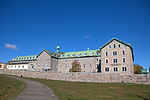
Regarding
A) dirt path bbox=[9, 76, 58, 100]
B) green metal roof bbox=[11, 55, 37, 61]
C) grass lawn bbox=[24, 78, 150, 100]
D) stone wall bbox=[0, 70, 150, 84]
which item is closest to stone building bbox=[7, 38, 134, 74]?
green metal roof bbox=[11, 55, 37, 61]

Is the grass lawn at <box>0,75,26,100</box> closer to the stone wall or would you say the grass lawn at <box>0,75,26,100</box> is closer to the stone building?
the stone wall

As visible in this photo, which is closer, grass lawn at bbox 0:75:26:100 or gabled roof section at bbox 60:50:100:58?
grass lawn at bbox 0:75:26:100

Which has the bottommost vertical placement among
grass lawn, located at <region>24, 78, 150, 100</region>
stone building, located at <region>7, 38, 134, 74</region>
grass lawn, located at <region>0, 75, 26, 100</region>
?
grass lawn, located at <region>24, 78, 150, 100</region>

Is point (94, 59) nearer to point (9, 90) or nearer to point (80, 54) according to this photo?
point (80, 54)

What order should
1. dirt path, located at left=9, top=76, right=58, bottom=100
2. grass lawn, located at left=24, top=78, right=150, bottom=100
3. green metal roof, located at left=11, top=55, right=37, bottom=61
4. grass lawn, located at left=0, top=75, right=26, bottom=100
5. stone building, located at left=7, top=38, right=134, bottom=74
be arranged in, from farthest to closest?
green metal roof, located at left=11, top=55, right=37, bottom=61, stone building, located at left=7, top=38, right=134, bottom=74, grass lawn, located at left=24, top=78, right=150, bottom=100, grass lawn, located at left=0, top=75, right=26, bottom=100, dirt path, located at left=9, top=76, right=58, bottom=100

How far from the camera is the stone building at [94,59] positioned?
4431 centimetres

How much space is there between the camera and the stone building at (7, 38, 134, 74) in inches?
1745

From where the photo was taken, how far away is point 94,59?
2264 inches

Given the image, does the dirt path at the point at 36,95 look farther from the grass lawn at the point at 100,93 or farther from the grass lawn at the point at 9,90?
the grass lawn at the point at 100,93

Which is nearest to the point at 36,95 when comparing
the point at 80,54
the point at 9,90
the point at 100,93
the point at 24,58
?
the point at 9,90

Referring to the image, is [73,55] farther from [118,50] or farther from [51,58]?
[118,50]

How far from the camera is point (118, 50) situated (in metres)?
45.3

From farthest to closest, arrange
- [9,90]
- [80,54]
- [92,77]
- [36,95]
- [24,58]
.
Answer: [24,58] < [80,54] < [92,77] < [9,90] < [36,95]

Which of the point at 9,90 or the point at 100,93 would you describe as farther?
the point at 100,93
